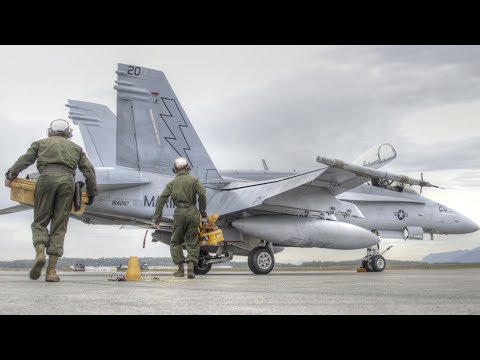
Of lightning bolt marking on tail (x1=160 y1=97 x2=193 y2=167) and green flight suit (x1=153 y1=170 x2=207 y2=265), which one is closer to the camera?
green flight suit (x1=153 y1=170 x2=207 y2=265)

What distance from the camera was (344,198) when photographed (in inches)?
667

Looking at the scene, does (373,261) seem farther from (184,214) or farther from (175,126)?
(184,214)

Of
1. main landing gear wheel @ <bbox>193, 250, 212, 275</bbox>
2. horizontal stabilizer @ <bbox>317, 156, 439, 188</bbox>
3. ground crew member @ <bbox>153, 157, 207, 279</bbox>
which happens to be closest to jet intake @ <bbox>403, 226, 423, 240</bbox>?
horizontal stabilizer @ <bbox>317, 156, 439, 188</bbox>

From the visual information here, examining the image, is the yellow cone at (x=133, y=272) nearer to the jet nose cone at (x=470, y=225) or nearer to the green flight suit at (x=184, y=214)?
the green flight suit at (x=184, y=214)

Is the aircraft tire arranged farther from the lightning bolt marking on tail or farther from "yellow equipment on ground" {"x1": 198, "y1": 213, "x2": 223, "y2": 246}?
"yellow equipment on ground" {"x1": 198, "y1": 213, "x2": 223, "y2": 246}

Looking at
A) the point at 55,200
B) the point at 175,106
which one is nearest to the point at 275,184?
the point at 175,106

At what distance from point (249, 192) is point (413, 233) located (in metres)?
5.81

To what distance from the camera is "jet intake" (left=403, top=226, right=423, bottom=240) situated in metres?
17.6

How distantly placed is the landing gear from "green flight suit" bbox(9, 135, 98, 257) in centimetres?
949

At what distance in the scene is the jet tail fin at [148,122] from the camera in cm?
1445
